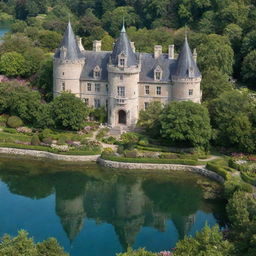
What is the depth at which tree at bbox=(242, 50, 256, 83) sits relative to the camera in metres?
70.4

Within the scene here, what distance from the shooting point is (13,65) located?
226 feet

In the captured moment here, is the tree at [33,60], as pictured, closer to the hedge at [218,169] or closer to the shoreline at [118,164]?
the shoreline at [118,164]

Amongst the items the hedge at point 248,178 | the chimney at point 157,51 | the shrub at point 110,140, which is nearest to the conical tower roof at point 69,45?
the chimney at point 157,51

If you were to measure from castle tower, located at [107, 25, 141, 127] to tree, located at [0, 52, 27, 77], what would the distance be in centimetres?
1906

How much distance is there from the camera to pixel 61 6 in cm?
13512

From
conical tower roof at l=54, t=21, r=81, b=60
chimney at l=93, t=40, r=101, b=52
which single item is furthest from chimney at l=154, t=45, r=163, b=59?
conical tower roof at l=54, t=21, r=81, b=60

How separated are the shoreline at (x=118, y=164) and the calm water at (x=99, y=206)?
83 centimetres

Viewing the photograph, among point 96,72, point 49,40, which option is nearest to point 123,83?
point 96,72

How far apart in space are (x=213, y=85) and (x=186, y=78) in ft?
17.3

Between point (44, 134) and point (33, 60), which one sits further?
point (33, 60)

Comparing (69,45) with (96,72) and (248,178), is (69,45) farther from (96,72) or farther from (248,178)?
(248,178)

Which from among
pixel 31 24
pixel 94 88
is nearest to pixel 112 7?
pixel 31 24

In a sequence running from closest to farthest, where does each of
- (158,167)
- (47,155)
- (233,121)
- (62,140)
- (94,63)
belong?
(158,167), (233,121), (47,155), (62,140), (94,63)

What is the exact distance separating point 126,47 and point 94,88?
6.82 metres
